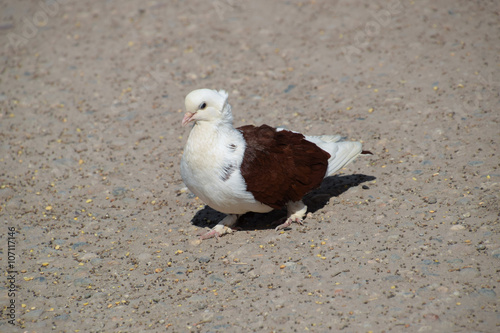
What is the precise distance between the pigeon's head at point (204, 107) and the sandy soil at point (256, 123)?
1371 millimetres

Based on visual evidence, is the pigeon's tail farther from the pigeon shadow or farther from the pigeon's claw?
the pigeon's claw

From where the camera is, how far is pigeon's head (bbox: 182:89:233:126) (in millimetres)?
5488

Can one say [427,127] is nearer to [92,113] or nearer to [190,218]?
[190,218]

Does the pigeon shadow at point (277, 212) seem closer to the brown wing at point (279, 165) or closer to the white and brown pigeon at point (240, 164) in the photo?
the white and brown pigeon at point (240, 164)

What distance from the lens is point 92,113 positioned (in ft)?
28.7

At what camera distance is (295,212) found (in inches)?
239

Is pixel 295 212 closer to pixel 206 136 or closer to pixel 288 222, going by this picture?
pixel 288 222

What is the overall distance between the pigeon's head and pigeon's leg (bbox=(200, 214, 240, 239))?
1170 mm

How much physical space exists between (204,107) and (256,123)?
2710 mm

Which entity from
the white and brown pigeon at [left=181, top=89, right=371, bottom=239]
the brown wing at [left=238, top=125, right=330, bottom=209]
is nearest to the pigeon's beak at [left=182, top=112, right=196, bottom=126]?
the white and brown pigeon at [left=181, top=89, right=371, bottom=239]

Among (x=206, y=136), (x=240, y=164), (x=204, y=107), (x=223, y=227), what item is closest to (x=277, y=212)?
(x=223, y=227)

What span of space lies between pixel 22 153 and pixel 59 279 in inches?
117

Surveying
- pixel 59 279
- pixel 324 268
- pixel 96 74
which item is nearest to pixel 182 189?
pixel 59 279

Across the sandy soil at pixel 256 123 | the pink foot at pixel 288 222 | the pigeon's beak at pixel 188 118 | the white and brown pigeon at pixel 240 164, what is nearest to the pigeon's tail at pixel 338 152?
the white and brown pigeon at pixel 240 164
